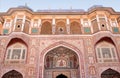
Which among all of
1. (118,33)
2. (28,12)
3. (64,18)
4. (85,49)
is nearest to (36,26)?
(28,12)

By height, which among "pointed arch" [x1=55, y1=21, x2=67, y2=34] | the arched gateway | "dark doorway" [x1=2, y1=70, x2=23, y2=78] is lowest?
"dark doorway" [x1=2, y1=70, x2=23, y2=78]

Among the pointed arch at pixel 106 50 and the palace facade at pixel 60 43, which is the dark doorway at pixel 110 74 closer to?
the palace facade at pixel 60 43

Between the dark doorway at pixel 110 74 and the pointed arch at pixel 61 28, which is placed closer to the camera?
the dark doorway at pixel 110 74

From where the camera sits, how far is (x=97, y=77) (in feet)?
44.2

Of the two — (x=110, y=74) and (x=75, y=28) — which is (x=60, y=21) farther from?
(x=110, y=74)

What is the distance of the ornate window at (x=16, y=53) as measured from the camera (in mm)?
14450

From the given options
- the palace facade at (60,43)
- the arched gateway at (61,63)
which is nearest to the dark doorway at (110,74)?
the palace facade at (60,43)

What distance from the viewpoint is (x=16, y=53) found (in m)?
14.8

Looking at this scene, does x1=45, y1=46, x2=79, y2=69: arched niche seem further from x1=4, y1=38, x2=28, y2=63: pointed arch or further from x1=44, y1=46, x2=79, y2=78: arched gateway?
x1=4, y1=38, x2=28, y2=63: pointed arch

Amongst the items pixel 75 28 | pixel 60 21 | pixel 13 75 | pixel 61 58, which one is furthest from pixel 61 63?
pixel 13 75

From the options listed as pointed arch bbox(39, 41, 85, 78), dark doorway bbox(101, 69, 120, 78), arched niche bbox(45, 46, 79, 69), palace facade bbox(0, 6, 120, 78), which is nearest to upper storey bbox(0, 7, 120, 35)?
palace facade bbox(0, 6, 120, 78)

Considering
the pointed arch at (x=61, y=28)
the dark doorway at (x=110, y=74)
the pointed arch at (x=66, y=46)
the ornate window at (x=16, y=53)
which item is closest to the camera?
the pointed arch at (x=66, y=46)

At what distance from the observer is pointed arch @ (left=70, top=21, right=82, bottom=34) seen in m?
16.5

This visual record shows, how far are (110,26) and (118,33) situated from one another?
3.07 ft
